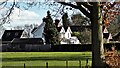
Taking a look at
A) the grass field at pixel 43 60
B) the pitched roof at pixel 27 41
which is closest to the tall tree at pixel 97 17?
the grass field at pixel 43 60

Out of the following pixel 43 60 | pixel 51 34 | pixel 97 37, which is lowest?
pixel 43 60

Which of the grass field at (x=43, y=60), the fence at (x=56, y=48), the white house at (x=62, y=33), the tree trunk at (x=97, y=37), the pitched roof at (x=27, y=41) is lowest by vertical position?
the fence at (x=56, y=48)

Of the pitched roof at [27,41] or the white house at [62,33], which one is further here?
the pitched roof at [27,41]

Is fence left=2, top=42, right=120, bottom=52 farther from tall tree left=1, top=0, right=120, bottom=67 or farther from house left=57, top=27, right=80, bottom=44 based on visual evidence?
tall tree left=1, top=0, right=120, bottom=67

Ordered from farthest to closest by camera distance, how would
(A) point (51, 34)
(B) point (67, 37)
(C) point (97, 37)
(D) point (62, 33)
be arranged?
(B) point (67, 37) → (D) point (62, 33) → (A) point (51, 34) → (C) point (97, 37)

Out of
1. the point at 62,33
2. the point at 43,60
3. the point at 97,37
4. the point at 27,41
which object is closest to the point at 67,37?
the point at 62,33

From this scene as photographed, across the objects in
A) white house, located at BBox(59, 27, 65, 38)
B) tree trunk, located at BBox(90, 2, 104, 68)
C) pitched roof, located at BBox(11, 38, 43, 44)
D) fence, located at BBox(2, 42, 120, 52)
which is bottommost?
fence, located at BBox(2, 42, 120, 52)

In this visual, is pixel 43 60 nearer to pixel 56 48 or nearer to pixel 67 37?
pixel 56 48

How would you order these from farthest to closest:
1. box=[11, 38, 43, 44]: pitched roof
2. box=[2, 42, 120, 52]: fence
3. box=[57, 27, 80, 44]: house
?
box=[11, 38, 43, 44]: pitched roof → box=[57, 27, 80, 44]: house → box=[2, 42, 120, 52]: fence

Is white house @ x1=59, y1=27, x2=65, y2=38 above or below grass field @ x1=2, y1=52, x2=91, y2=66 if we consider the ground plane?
above

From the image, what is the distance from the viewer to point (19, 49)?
68.0 m

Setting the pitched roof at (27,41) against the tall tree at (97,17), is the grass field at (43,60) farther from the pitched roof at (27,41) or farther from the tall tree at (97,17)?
the pitched roof at (27,41)

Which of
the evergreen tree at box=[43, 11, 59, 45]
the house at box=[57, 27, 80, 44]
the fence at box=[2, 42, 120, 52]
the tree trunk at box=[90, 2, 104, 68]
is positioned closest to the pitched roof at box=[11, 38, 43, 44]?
the fence at box=[2, 42, 120, 52]

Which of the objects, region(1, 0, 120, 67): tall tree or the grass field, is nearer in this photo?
region(1, 0, 120, 67): tall tree
